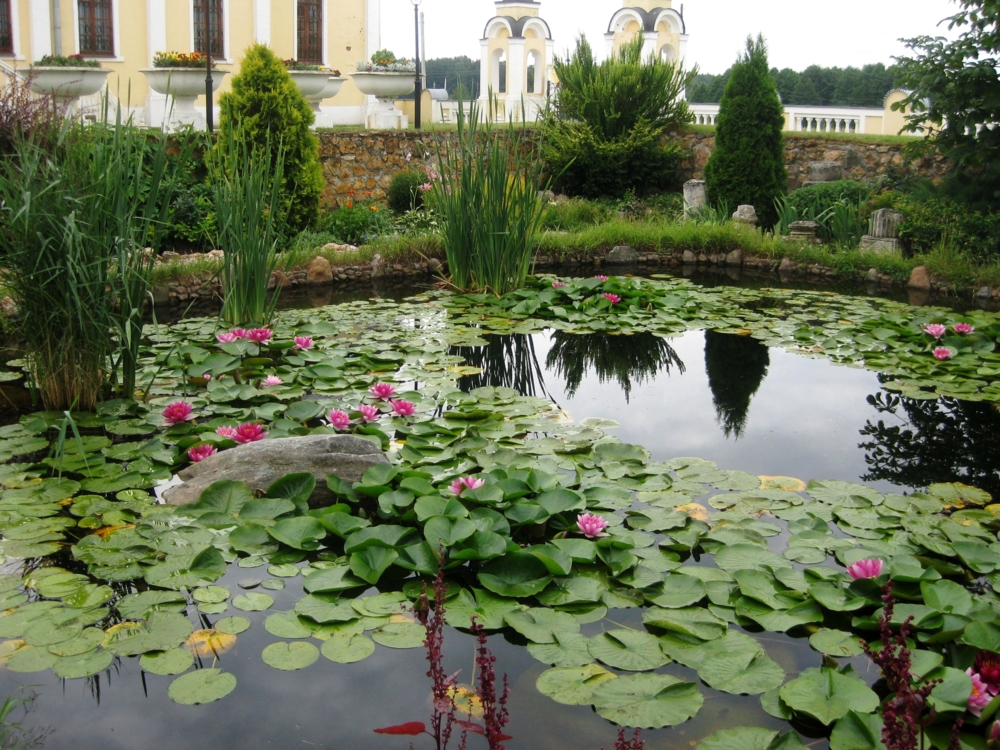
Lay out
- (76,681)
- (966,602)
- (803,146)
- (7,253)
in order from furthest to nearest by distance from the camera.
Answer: (803,146)
(7,253)
(966,602)
(76,681)

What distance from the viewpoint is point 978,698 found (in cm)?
197

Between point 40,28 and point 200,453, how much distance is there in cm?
1347

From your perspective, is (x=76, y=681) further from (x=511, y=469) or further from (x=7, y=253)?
(x=7, y=253)

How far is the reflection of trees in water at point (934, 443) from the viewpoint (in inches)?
142

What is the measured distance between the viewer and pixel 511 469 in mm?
3242

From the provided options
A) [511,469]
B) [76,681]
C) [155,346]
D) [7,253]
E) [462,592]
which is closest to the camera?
[76,681]

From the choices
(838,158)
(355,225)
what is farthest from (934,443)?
(838,158)

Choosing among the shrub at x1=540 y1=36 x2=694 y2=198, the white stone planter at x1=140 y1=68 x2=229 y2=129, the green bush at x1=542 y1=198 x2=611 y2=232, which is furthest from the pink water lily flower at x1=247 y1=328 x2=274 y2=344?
the shrub at x1=540 y1=36 x2=694 y2=198

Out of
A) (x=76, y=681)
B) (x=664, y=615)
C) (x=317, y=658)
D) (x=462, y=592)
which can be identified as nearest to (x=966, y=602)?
(x=664, y=615)

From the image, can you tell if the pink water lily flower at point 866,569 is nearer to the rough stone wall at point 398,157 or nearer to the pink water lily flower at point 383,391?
the pink water lily flower at point 383,391

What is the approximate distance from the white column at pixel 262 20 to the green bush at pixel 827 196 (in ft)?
32.0

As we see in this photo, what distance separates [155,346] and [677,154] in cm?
893

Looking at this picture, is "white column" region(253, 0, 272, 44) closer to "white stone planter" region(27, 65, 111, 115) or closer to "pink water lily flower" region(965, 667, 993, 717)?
"white stone planter" region(27, 65, 111, 115)

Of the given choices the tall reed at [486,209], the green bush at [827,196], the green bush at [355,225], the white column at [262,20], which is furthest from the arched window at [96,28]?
the green bush at [827,196]
